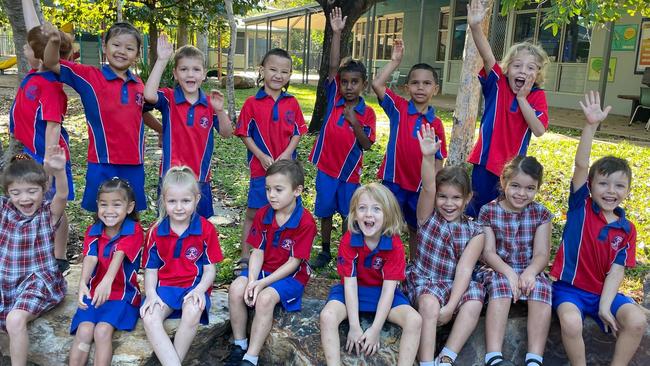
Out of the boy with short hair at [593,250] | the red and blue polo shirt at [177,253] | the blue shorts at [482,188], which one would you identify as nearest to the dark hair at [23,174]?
the red and blue polo shirt at [177,253]

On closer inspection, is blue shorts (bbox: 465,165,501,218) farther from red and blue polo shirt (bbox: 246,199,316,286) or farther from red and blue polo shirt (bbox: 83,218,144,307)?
red and blue polo shirt (bbox: 83,218,144,307)

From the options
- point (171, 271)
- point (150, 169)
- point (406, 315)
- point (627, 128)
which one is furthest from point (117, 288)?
point (627, 128)

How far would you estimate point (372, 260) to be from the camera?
2926 millimetres

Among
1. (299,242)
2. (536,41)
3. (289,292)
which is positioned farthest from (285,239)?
(536,41)

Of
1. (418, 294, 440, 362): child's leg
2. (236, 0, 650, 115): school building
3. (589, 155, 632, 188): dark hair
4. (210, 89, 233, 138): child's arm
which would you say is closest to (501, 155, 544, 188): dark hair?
(589, 155, 632, 188): dark hair

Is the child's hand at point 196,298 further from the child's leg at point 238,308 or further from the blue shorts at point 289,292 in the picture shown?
the blue shorts at point 289,292

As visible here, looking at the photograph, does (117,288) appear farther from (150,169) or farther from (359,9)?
(359,9)

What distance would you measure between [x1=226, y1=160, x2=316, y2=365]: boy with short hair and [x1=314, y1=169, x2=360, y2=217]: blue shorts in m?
0.62

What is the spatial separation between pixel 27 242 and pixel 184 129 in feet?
3.62

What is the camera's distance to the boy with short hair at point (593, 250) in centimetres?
281

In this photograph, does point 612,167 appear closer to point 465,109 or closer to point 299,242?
point 299,242

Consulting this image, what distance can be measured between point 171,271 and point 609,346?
2.38 meters

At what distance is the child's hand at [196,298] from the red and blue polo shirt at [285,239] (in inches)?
16.7

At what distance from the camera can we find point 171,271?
114 inches
